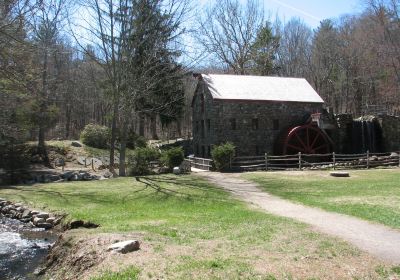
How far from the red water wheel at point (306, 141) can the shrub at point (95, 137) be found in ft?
49.2

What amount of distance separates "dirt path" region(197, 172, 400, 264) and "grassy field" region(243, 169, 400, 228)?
1.62 feet

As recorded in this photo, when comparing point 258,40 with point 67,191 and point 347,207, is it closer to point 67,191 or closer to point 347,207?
point 67,191

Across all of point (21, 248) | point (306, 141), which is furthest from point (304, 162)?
point (21, 248)

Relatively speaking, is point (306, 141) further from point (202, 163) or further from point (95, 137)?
point (95, 137)

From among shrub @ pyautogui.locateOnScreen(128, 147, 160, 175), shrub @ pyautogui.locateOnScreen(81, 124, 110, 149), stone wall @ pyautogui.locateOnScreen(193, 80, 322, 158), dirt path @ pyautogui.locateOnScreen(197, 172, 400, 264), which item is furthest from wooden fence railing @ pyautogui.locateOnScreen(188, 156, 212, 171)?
shrub @ pyautogui.locateOnScreen(81, 124, 110, 149)

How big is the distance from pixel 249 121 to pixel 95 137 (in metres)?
13.0

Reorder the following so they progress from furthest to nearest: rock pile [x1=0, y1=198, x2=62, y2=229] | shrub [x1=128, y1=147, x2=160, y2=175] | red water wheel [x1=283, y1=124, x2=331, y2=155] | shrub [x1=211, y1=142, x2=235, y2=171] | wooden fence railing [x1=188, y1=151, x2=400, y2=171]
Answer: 1. red water wheel [x1=283, y1=124, x2=331, y2=155]
2. wooden fence railing [x1=188, y1=151, x2=400, y2=171]
3. shrub [x1=211, y1=142, x2=235, y2=171]
4. shrub [x1=128, y1=147, x2=160, y2=175]
5. rock pile [x1=0, y1=198, x2=62, y2=229]

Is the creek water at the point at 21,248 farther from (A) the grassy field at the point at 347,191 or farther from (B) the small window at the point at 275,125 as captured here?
(B) the small window at the point at 275,125

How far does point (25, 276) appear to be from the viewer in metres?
9.00

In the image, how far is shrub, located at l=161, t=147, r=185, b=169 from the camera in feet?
84.6

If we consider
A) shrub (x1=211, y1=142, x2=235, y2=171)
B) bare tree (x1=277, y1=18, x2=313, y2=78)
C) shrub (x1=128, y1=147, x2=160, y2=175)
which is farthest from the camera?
bare tree (x1=277, y1=18, x2=313, y2=78)

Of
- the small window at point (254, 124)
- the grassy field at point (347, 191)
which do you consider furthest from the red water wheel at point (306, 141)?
the grassy field at point (347, 191)

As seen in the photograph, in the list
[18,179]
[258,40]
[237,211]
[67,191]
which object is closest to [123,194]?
[67,191]

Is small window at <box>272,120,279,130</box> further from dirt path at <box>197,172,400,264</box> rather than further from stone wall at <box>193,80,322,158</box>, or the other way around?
dirt path at <box>197,172,400,264</box>
